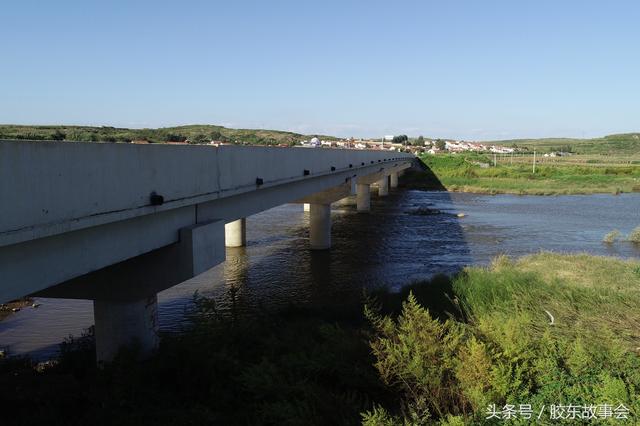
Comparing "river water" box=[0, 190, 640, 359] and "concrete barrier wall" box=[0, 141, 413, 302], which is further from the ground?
"concrete barrier wall" box=[0, 141, 413, 302]

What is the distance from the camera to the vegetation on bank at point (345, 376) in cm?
605

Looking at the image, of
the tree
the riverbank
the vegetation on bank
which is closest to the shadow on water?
the vegetation on bank

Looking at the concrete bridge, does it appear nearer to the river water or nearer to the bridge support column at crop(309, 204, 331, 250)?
the river water

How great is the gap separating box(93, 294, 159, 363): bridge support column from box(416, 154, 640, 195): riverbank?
56.6 metres

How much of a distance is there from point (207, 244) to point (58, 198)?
152 inches

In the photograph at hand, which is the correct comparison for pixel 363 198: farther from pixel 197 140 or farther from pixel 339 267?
pixel 197 140

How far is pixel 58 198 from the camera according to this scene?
5.36 m

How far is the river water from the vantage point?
46.3ft

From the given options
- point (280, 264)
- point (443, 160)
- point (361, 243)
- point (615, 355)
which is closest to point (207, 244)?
point (615, 355)

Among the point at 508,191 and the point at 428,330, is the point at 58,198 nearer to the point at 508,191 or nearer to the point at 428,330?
the point at 428,330

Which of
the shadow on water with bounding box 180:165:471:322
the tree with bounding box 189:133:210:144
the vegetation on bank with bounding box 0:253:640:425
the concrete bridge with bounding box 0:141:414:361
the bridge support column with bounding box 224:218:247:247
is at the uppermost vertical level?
the tree with bounding box 189:133:210:144

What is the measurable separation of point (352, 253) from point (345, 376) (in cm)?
1603

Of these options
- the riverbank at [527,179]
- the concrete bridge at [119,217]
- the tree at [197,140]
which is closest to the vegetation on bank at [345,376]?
the concrete bridge at [119,217]

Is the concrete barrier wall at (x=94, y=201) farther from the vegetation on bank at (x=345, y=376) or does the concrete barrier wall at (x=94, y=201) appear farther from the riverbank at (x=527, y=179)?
the riverbank at (x=527, y=179)
